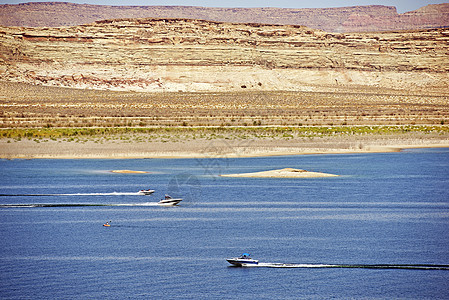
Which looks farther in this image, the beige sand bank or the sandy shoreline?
the sandy shoreline

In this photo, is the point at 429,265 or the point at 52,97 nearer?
the point at 429,265

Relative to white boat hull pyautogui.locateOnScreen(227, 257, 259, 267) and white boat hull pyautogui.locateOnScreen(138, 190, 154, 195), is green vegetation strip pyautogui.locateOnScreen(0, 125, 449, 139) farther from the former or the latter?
white boat hull pyautogui.locateOnScreen(227, 257, 259, 267)

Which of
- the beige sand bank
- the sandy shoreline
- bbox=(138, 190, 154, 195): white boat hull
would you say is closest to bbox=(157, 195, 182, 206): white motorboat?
bbox=(138, 190, 154, 195): white boat hull

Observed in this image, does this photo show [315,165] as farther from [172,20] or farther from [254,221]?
[172,20]

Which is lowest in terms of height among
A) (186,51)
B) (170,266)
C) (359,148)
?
(170,266)

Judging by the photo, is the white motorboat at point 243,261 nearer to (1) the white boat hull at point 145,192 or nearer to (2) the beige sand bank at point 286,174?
(1) the white boat hull at point 145,192

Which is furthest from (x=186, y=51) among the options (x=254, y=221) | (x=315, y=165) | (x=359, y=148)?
(x=254, y=221)
